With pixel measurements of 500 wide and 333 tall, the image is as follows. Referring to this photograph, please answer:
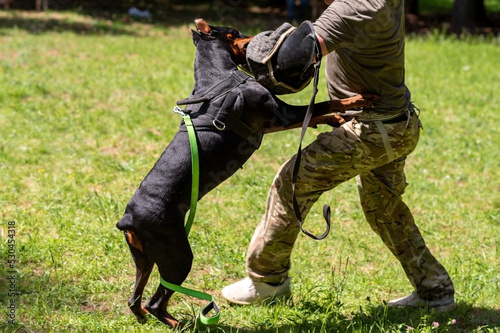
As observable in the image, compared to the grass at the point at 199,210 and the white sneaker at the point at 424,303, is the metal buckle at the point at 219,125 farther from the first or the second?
the white sneaker at the point at 424,303

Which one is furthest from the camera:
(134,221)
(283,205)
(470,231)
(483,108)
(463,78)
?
(463,78)

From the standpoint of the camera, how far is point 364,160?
3957 millimetres

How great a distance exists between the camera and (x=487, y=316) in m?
4.37

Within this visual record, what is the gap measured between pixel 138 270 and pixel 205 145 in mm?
869

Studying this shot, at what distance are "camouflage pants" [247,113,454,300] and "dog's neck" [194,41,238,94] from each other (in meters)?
0.70

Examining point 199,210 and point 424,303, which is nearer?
point 424,303

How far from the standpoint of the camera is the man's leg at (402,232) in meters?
4.32

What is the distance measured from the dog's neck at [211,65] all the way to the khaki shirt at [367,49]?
0.57 meters

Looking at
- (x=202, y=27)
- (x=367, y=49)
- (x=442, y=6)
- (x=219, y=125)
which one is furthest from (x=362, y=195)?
(x=442, y=6)

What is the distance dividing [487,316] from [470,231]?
66.1 inches

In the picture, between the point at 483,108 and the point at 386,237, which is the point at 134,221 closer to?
the point at 386,237

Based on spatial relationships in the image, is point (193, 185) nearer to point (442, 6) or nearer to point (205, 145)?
point (205, 145)

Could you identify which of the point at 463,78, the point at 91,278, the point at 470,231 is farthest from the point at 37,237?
the point at 463,78

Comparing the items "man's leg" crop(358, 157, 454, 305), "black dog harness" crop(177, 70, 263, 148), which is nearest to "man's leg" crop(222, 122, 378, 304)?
"man's leg" crop(358, 157, 454, 305)
